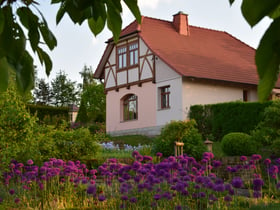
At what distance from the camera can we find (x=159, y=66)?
21.7 m

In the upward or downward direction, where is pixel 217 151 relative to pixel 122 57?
downward

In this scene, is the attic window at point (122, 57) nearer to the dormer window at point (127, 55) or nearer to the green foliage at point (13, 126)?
the dormer window at point (127, 55)

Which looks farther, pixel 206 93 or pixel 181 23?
pixel 181 23

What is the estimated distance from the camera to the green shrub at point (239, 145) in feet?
42.4

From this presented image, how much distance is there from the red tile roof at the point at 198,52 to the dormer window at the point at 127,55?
2.05ft

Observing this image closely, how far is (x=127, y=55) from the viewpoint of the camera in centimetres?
2336

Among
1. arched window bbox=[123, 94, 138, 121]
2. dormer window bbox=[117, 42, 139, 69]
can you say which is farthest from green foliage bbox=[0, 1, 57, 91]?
arched window bbox=[123, 94, 138, 121]

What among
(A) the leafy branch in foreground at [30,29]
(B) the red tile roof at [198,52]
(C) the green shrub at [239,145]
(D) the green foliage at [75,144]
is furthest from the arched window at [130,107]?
(A) the leafy branch in foreground at [30,29]

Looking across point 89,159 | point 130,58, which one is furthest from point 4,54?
point 130,58

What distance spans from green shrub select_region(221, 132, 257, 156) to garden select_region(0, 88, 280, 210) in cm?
3

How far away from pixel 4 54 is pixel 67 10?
29 cm

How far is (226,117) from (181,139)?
5788 mm

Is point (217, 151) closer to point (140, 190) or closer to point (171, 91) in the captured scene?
point (171, 91)

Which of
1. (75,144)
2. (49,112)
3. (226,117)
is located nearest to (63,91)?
(49,112)
